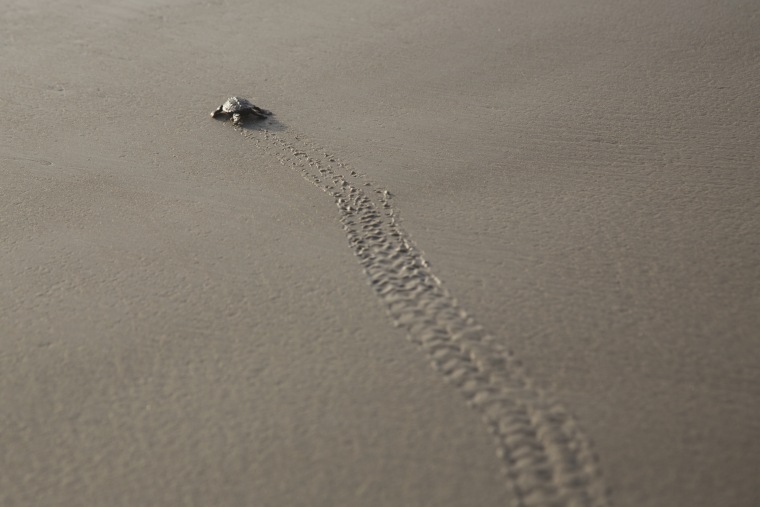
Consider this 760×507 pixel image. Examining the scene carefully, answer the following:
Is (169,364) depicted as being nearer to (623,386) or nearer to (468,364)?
(468,364)

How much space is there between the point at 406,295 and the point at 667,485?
1078 mm

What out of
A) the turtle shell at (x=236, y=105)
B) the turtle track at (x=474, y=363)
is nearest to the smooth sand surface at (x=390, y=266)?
the turtle track at (x=474, y=363)

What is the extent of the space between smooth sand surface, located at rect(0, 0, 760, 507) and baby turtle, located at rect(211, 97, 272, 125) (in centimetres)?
8

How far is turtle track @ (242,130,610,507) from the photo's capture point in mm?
2027

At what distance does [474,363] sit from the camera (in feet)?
7.86

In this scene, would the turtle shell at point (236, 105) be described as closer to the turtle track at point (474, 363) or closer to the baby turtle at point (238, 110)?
the baby turtle at point (238, 110)

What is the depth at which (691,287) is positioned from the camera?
2.66 meters

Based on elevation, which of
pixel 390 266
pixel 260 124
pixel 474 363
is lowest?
pixel 474 363

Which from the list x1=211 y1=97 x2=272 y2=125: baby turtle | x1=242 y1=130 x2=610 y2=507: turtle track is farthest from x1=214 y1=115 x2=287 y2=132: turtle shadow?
x1=242 y1=130 x2=610 y2=507: turtle track

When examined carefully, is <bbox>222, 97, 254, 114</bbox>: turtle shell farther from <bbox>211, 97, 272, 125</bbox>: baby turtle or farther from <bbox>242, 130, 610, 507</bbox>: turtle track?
<bbox>242, 130, 610, 507</bbox>: turtle track

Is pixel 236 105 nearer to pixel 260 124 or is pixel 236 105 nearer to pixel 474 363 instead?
pixel 260 124

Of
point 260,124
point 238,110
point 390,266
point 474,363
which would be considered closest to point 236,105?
point 238,110

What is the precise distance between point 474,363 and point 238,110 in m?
2.08

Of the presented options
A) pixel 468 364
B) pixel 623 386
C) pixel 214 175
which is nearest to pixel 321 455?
pixel 468 364
